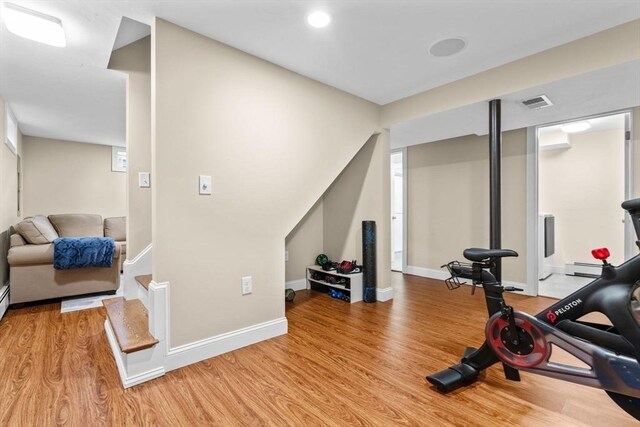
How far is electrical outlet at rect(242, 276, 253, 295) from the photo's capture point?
2348 millimetres

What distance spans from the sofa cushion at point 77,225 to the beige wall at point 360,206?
13.7ft

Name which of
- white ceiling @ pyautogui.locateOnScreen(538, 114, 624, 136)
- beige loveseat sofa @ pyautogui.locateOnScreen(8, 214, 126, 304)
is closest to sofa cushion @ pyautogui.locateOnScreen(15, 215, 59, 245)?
beige loveseat sofa @ pyautogui.locateOnScreen(8, 214, 126, 304)

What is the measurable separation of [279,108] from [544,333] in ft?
7.84

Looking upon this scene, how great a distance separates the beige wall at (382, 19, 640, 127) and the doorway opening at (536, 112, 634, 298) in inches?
81.4

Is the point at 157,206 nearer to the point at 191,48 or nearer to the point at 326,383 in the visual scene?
the point at 191,48

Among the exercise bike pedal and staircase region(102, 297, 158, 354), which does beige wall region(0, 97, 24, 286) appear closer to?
Result: staircase region(102, 297, 158, 354)

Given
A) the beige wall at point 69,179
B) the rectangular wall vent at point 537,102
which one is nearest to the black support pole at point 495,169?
the rectangular wall vent at point 537,102

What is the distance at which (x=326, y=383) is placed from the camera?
1820 millimetres

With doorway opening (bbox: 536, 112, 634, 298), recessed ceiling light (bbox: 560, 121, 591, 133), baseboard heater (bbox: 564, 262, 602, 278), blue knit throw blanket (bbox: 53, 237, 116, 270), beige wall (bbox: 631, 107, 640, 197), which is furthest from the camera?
baseboard heater (bbox: 564, 262, 602, 278)

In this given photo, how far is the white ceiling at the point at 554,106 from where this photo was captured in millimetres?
2279

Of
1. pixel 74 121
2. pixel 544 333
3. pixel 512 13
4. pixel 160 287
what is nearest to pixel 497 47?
pixel 512 13

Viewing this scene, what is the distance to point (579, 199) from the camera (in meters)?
4.71

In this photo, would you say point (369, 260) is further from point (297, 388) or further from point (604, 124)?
point (604, 124)

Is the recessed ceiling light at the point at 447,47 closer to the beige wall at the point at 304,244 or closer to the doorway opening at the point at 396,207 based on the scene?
the beige wall at the point at 304,244
